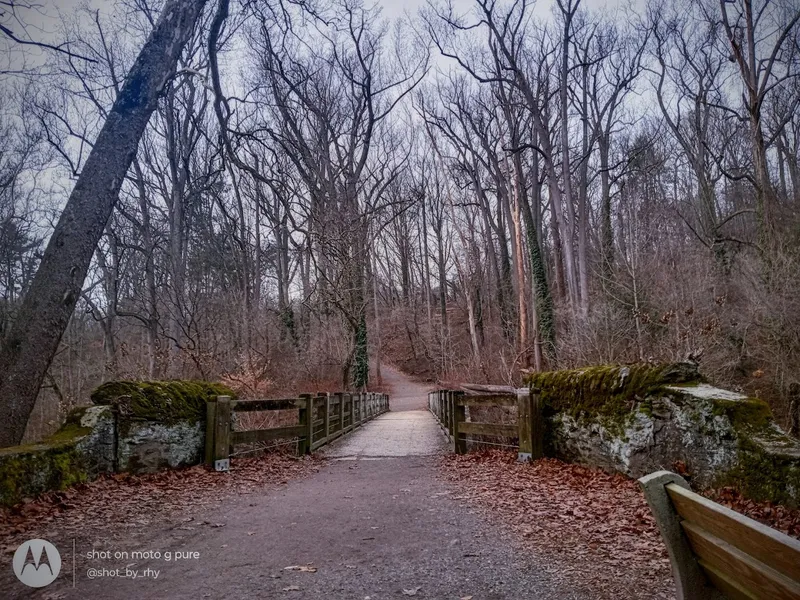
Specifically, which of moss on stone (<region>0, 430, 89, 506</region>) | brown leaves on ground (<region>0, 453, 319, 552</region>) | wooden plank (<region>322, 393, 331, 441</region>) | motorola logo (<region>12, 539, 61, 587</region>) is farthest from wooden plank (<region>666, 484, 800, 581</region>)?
wooden plank (<region>322, 393, 331, 441</region>)

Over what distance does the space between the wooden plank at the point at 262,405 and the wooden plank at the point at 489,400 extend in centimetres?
275

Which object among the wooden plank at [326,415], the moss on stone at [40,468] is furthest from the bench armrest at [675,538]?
the wooden plank at [326,415]

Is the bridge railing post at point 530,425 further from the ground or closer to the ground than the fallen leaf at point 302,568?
further from the ground

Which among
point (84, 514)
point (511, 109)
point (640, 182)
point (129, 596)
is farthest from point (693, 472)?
point (640, 182)

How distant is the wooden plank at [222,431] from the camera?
6.66 meters

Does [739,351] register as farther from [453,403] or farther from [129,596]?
[129,596]

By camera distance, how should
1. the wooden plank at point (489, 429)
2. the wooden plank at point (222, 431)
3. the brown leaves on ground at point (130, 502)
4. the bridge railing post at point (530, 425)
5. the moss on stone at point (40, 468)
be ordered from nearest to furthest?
the brown leaves on ground at point (130, 502) < the moss on stone at point (40, 468) < the wooden plank at point (222, 431) < the bridge railing post at point (530, 425) < the wooden plank at point (489, 429)

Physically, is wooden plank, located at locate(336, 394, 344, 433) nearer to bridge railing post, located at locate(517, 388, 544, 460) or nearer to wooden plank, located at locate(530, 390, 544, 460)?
bridge railing post, located at locate(517, 388, 544, 460)

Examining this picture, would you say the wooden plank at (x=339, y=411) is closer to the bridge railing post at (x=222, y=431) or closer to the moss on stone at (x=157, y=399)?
the moss on stone at (x=157, y=399)

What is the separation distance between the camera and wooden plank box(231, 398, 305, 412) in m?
7.01

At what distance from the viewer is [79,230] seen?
17.4ft

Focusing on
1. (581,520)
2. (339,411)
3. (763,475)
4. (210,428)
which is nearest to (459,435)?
(339,411)

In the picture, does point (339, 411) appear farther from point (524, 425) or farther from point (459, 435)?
point (524, 425)

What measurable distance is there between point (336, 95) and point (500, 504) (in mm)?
16427
